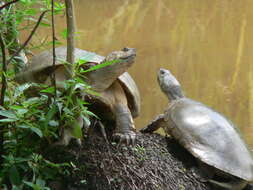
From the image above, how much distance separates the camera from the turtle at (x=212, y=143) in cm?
131

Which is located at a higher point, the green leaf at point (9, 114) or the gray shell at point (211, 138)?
the green leaf at point (9, 114)

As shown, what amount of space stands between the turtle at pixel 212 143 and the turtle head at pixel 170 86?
0.27 m

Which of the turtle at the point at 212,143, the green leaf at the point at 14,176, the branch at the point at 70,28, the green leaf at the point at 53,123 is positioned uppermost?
the branch at the point at 70,28

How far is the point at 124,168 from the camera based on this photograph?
3.74 feet

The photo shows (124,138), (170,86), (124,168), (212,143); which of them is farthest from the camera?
(170,86)

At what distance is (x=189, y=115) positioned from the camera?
58.6 inches

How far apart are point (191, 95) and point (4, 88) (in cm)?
193

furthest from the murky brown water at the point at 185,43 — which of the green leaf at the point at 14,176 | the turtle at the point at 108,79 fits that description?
the green leaf at the point at 14,176

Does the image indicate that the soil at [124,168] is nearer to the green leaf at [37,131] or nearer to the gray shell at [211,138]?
the gray shell at [211,138]

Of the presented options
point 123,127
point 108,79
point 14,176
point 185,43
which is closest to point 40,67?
point 108,79

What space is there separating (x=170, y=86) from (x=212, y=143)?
57cm

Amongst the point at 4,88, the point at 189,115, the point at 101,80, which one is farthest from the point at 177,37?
the point at 4,88

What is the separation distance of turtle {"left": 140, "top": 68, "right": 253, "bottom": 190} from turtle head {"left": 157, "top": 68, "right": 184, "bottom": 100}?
27 cm

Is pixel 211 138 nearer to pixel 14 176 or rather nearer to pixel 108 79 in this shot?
pixel 108 79
